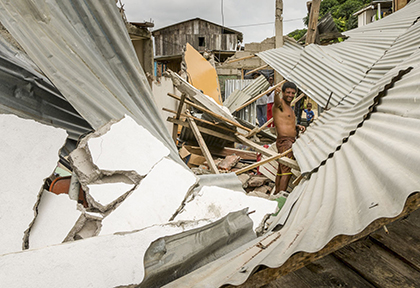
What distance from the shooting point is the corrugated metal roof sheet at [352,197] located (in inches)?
36.4

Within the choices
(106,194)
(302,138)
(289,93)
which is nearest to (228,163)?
(289,93)

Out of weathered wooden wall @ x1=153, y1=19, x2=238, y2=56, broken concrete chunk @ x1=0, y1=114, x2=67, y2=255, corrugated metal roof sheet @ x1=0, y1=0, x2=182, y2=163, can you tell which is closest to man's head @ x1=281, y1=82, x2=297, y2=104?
corrugated metal roof sheet @ x1=0, y1=0, x2=182, y2=163

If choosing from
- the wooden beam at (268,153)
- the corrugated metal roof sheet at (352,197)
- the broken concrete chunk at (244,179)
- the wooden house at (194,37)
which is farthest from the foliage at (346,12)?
the corrugated metal roof sheet at (352,197)

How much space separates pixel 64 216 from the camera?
160cm

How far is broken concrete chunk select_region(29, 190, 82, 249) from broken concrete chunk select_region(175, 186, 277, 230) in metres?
0.62

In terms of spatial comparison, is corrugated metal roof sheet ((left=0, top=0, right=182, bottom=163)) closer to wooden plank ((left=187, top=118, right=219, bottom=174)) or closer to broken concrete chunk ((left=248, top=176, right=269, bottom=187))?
wooden plank ((left=187, top=118, right=219, bottom=174))

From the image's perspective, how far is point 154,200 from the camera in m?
1.78

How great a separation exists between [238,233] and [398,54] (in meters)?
3.16

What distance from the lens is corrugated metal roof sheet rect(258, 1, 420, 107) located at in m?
3.91

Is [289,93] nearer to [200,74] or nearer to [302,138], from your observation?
[302,138]

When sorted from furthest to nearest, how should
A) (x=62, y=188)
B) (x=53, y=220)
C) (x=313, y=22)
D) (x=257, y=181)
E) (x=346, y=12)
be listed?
1. (x=346, y=12)
2. (x=313, y=22)
3. (x=257, y=181)
4. (x=62, y=188)
5. (x=53, y=220)

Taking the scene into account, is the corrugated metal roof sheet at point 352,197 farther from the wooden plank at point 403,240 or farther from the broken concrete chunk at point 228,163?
the broken concrete chunk at point 228,163

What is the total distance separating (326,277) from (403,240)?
1.63ft

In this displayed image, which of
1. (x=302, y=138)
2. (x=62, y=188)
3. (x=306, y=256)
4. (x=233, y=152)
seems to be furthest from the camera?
(x=233, y=152)
